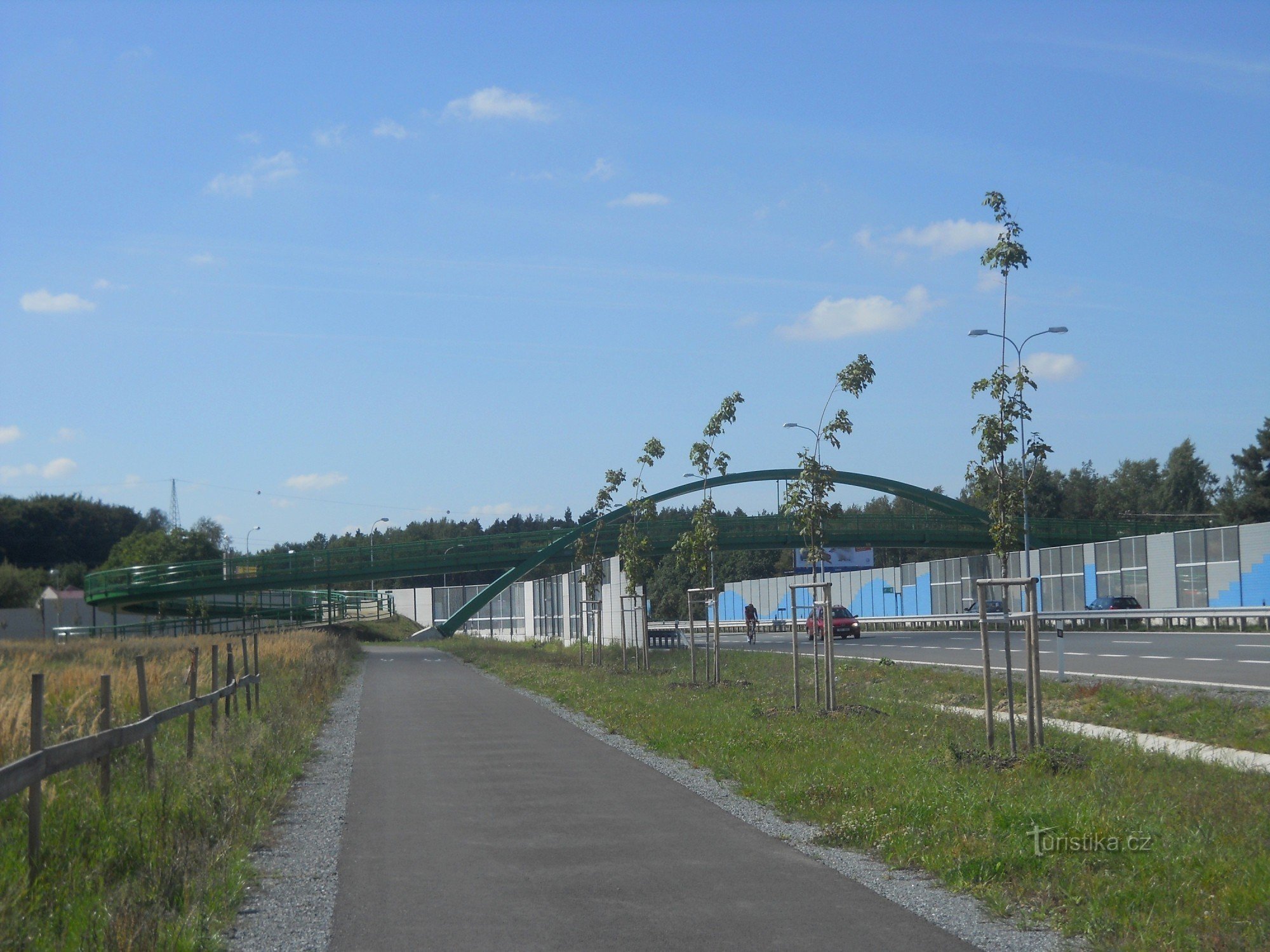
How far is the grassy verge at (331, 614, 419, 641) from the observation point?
237ft

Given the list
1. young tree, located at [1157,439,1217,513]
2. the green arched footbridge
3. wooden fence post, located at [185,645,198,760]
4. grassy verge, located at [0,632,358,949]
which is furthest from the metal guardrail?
young tree, located at [1157,439,1217,513]

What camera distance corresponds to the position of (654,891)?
7254mm

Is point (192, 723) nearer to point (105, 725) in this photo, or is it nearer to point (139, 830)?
point (105, 725)

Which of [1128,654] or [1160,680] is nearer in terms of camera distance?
[1160,680]

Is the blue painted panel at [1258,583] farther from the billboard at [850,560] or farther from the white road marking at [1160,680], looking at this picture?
the billboard at [850,560]

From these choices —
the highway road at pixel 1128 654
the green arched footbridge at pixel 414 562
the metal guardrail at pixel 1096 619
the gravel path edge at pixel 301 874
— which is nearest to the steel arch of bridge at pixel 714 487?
the green arched footbridge at pixel 414 562

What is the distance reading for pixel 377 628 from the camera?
7831cm

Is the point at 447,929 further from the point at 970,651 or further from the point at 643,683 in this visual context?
the point at 970,651

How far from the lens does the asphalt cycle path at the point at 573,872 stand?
629 centimetres

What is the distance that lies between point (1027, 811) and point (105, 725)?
7024 mm

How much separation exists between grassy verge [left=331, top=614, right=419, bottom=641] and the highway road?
33761 millimetres

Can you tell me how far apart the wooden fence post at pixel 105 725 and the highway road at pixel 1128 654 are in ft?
46.1

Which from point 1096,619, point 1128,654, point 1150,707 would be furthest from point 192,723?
point 1096,619
